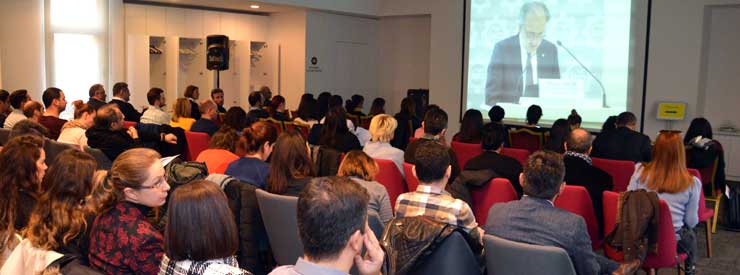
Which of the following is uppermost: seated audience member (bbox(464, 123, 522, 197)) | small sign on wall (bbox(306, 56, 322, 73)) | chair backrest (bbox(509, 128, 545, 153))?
small sign on wall (bbox(306, 56, 322, 73))

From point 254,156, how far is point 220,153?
1.80 feet

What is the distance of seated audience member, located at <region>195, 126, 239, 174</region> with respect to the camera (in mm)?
5066

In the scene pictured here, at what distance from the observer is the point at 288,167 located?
13.9 ft

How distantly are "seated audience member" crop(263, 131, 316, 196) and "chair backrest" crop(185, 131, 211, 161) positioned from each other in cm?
285

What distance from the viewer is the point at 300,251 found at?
13.6 ft

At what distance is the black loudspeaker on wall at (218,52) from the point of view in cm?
1165

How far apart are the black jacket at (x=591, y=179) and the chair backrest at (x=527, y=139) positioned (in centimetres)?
333

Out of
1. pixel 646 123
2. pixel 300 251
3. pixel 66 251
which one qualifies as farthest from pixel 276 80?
pixel 66 251

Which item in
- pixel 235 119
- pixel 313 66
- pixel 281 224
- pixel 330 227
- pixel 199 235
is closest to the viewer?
pixel 330 227

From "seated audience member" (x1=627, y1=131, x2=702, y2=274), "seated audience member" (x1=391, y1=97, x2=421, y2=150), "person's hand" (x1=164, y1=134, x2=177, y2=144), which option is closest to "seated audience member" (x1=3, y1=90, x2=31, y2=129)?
"person's hand" (x1=164, y1=134, x2=177, y2=144)

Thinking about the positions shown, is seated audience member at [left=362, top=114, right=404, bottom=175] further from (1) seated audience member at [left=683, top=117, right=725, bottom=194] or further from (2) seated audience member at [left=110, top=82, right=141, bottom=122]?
(2) seated audience member at [left=110, top=82, right=141, bottom=122]

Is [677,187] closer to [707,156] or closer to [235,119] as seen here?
[707,156]

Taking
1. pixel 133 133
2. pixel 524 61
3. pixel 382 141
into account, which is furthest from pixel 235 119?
pixel 524 61

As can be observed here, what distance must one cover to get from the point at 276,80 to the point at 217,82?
1.84 m
